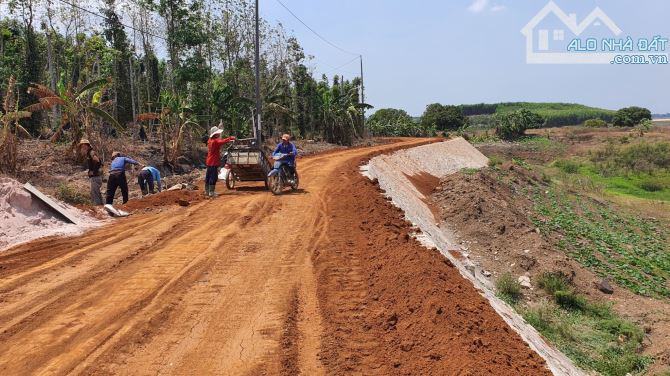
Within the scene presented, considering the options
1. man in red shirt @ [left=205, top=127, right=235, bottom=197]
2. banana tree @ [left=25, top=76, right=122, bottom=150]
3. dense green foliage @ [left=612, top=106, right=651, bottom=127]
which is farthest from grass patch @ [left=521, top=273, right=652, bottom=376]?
dense green foliage @ [left=612, top=106, right=651, bottom=127]

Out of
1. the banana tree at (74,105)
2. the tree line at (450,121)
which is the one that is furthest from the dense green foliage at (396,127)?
the banana tree at (74,105)

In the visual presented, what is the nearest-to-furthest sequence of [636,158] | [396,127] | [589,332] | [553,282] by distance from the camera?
[589,332]
[553,282]
[636,158]
[396,127]

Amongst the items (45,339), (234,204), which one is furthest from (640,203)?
(45,339)

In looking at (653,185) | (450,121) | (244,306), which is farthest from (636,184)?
(244,306)

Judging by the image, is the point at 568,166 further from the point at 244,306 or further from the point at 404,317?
the point at 244,306

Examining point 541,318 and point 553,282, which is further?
point 553,282

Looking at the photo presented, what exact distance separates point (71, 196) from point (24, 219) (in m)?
5.71

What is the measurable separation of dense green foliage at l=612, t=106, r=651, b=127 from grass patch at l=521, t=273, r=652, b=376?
9078 cm

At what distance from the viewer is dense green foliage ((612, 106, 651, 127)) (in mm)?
91312

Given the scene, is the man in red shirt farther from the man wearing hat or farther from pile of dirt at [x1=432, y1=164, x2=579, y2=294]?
pile of dirt at [x1=432, y1=164, x2=579, y2=294]

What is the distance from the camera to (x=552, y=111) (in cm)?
14025

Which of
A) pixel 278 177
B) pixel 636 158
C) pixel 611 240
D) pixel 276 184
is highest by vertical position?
pixel 278 177

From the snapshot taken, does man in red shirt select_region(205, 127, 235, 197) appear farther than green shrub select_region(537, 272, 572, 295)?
Yes

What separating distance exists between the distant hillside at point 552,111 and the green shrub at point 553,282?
114249 millimetres
